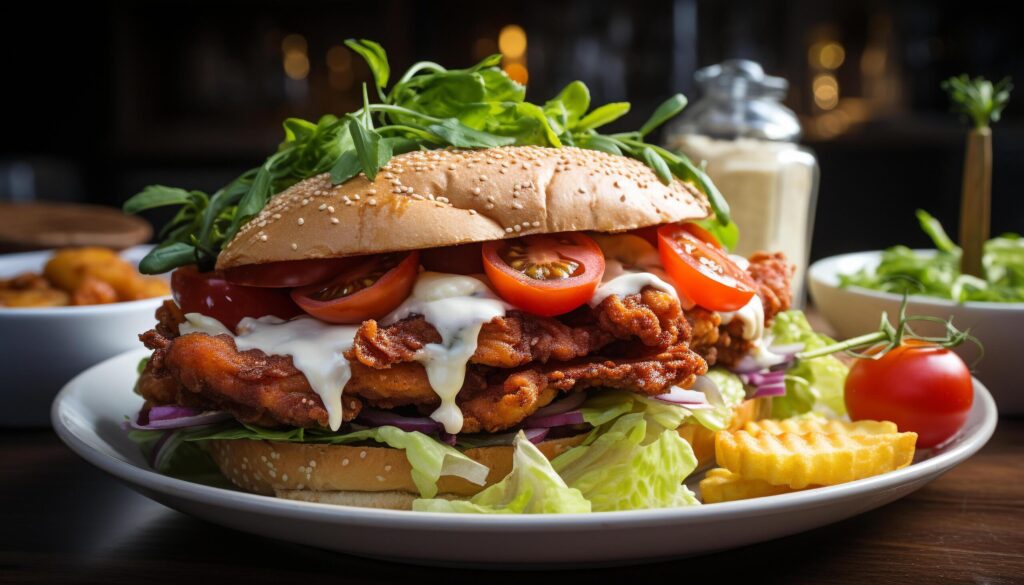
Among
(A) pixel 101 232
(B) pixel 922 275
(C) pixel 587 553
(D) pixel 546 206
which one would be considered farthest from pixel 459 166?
(A) pixel 101 232

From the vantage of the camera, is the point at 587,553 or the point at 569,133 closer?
the point at 587,553

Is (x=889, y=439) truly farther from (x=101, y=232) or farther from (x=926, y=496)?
(x=101, y=232)

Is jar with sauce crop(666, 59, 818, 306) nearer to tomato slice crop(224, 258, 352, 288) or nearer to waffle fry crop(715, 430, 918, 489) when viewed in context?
waffle fry crop(715, 430, 918, 489)

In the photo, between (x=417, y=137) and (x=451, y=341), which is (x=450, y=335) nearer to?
(x=451, y=341)

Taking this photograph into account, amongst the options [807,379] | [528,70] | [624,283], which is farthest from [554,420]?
[528,70]

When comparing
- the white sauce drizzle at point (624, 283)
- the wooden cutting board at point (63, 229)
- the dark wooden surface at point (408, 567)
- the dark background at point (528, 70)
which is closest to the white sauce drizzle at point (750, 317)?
the white sauce drizzle at point (624, 283)

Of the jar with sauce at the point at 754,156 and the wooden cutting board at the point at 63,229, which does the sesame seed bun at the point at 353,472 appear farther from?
the wooden cutting board at the point at 63,229
